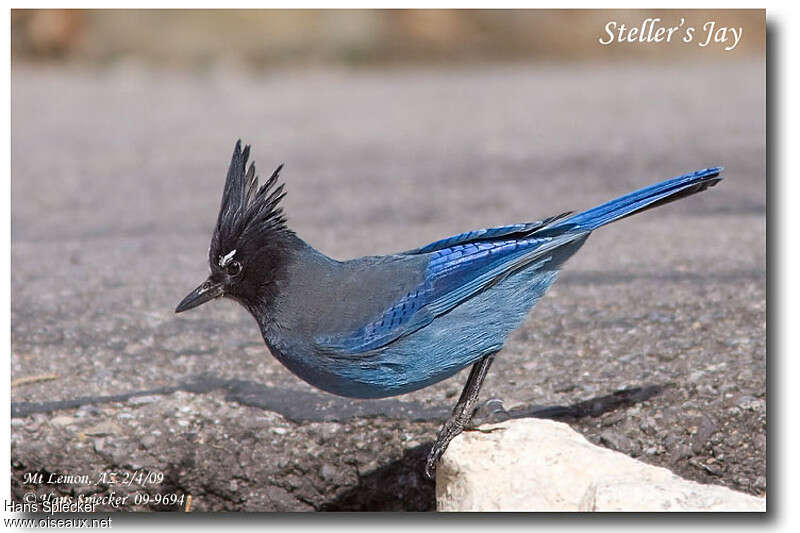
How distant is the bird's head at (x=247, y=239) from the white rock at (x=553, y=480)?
0.65 metres

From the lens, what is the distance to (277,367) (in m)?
3.83

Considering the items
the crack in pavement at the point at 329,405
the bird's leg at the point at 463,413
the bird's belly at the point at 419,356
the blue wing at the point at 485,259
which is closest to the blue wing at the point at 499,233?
the blue wing at the point at 485,259

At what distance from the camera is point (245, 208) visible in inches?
114

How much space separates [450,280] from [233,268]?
55cm

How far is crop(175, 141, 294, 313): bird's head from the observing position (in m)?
2.90

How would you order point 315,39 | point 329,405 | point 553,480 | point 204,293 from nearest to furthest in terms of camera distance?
point 553,480, point 204,293, point 329,405, point 315,39

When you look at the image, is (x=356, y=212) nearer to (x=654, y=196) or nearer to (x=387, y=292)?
(x=387, y=292)

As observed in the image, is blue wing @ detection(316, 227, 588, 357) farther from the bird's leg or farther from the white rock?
the white rock

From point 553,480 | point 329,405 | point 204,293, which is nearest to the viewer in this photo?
point 553,480

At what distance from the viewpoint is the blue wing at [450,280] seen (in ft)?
9.29

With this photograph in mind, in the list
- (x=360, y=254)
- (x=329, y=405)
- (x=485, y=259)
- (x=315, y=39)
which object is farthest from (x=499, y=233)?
(x=315, y=39)

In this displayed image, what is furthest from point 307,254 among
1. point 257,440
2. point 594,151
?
point 594,151

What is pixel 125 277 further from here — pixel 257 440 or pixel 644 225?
pixel 644 225

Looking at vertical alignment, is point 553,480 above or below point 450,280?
below
